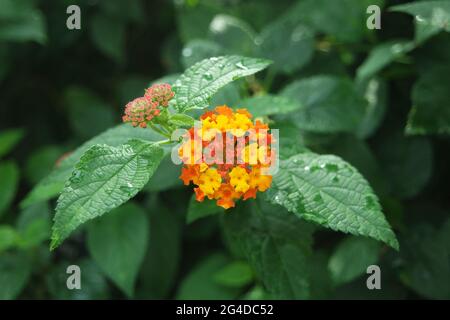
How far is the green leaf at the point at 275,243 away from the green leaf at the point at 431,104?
482 millimetres

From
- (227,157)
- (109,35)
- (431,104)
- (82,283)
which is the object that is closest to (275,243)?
(227,157)

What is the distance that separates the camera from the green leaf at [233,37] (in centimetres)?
169

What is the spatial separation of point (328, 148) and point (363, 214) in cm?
66

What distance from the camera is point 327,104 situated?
1.53 meters

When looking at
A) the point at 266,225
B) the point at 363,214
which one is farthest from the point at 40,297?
the point at 363,214

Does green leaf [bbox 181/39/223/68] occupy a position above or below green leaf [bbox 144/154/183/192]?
above

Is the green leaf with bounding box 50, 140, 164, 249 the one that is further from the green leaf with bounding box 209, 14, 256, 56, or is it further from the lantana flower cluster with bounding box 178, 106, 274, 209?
the green leaf with bounding box 209, 14, 256, 56

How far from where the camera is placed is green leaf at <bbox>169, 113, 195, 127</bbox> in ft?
3.32

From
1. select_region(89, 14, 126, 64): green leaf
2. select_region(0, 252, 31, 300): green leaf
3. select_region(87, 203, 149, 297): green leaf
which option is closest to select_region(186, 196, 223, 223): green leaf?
select_region(87, 203, 149, 297): green leaf

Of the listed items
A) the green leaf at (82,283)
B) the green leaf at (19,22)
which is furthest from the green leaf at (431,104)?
the green leaf at (19,22)

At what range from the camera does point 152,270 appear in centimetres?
174

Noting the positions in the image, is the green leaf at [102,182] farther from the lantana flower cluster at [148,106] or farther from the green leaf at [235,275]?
the green leaf at [235,275]

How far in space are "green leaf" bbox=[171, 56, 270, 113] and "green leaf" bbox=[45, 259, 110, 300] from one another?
0.83 m

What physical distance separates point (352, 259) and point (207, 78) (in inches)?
28.2
